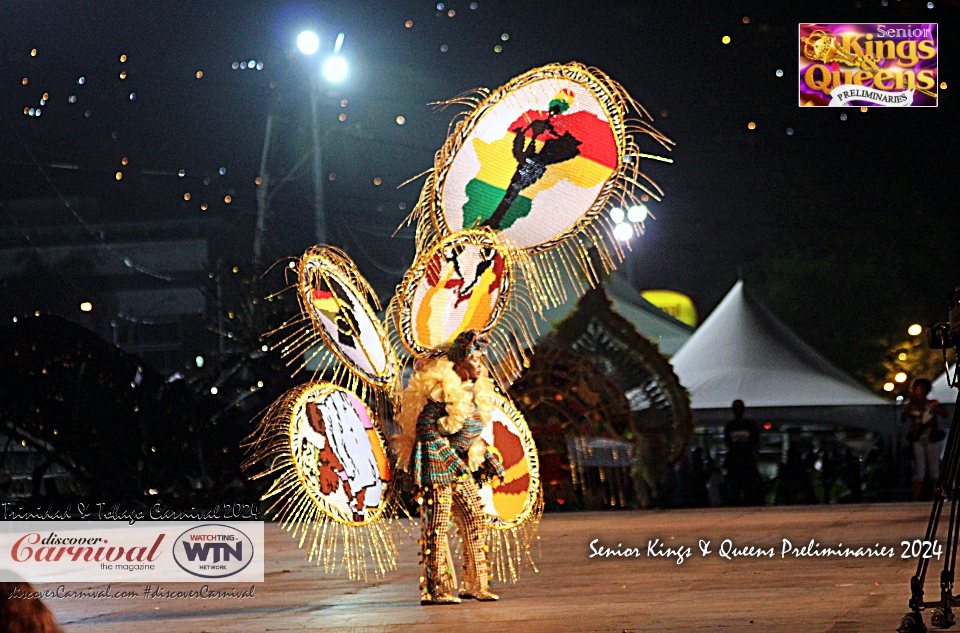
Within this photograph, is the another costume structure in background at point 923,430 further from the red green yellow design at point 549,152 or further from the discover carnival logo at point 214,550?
the discover carnival logo at point 214,550

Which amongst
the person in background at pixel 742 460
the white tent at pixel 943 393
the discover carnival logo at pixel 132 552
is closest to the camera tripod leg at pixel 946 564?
the discover carnival logo at pixel 132 552

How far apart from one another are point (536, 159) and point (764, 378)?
5679 millimetres

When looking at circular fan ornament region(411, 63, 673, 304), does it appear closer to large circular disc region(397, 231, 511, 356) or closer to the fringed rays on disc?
large circular disc region(397, 231, 511, 356)

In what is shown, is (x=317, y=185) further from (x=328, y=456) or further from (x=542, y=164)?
(x=328, y=456)

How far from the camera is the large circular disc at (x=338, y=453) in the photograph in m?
3.71

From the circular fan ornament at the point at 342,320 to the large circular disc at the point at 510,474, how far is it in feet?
1.64

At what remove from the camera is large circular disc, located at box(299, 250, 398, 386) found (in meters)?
3.87

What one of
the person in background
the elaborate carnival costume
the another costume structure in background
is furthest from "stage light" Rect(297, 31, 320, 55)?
the another costume structure in background

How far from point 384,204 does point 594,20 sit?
2.37 metres

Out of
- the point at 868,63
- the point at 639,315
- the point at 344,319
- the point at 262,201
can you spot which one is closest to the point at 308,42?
the point at 262,201

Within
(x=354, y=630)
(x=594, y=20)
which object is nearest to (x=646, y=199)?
(x=594, y=20)

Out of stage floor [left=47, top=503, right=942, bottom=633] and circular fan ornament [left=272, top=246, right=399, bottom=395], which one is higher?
circular fan ornament [left=272, top=246, right=399, bottom=395]

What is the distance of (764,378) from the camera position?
918 cm

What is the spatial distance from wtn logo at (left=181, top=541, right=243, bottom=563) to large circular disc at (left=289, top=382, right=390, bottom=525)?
95cm
